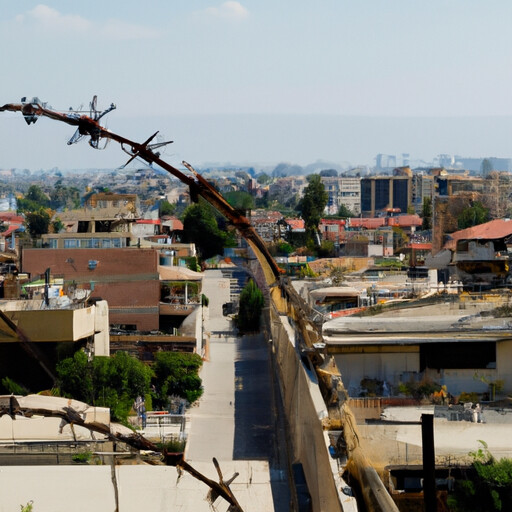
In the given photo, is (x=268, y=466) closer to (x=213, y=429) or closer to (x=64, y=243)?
(x=213, y=429)

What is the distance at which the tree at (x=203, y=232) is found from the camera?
149 feet

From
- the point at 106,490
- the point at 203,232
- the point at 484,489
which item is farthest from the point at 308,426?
the point at 203,232

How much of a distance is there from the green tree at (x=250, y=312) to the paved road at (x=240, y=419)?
37 centimetres

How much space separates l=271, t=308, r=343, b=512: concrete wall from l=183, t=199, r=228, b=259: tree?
31946mm

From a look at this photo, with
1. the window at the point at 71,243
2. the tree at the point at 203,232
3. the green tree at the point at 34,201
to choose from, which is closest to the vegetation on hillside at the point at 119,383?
the window at the point at 71,243

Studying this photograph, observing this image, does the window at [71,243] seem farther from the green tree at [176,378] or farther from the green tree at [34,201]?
the green tree at [34,201]

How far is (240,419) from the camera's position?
587 inches

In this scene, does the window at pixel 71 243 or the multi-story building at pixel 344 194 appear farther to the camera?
the multi-story building at pixel 344 194

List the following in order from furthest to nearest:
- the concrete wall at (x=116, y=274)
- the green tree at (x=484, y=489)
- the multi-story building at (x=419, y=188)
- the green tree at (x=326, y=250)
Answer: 1. the multi-story building at (x=419, y=188)
2. the green tree at (x=326, y=250)
3. the concrete wall at (x=116, y=274)
4. the green tree at (x=484, y=489)

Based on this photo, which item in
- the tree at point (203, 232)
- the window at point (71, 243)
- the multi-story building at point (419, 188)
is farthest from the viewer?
the multi-story building at point (419, 188)

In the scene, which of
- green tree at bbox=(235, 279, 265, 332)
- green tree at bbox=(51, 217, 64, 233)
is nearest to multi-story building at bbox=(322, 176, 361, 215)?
green tree at bbox=(51, 217, 64, 233)

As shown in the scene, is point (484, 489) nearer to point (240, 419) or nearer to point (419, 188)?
point (240, 419)

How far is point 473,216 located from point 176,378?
52.2 feet

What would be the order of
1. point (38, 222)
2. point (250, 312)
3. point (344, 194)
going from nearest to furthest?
point (250, 312)
point (38, 222)
point (344, 194)
